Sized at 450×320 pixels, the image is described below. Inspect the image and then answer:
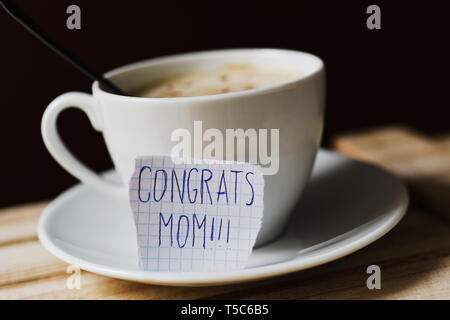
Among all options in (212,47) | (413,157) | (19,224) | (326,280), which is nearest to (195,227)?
(326,280)

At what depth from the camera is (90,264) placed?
56 cm

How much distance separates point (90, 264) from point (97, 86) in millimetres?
213

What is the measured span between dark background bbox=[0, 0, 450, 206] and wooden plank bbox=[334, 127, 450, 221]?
0.70 ft

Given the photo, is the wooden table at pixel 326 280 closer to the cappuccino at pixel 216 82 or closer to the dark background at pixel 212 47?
the cappuccino at pixel 216 82

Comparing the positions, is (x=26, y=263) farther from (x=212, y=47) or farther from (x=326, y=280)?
(x=212, y=47)

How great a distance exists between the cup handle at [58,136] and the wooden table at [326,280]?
109mm

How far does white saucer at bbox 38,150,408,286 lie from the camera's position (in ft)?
1.75

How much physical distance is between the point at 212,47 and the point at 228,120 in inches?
24.4

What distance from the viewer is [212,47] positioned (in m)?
1.16

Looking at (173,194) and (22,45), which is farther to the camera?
(22,45)

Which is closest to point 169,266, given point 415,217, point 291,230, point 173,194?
point 173,194

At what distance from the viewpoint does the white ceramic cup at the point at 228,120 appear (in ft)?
1.88

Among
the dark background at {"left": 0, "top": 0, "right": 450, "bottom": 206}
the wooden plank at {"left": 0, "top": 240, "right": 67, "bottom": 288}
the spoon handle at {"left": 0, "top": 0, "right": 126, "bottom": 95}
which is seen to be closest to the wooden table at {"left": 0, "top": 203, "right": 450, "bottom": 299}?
the wooden plank at {"left": 0, "top": 240, "right": 67, "bottom": 288}
